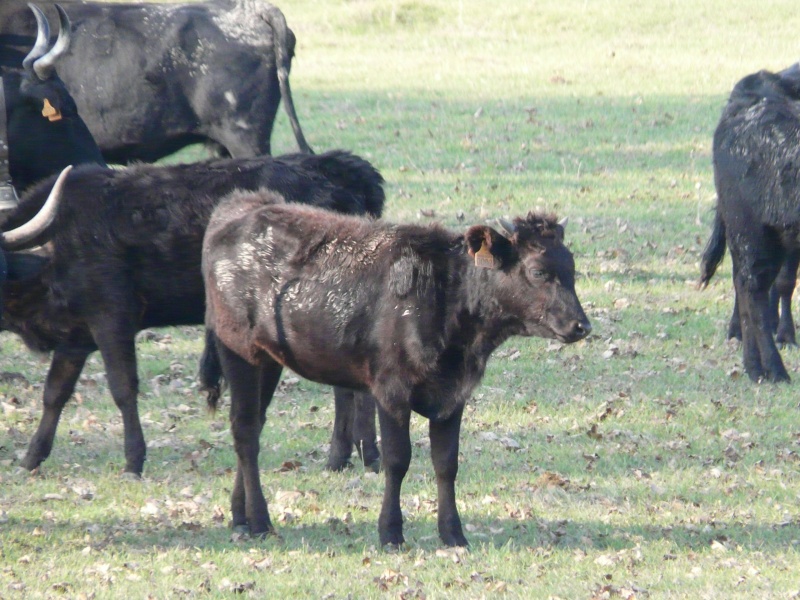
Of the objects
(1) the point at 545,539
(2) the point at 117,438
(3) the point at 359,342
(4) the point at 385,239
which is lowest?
(2) the point at 117,438

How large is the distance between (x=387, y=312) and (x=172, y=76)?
21.1 ft

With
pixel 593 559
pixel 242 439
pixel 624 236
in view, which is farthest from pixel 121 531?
pixel 624 236

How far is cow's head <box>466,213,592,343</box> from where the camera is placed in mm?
6348

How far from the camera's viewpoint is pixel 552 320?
6359mm

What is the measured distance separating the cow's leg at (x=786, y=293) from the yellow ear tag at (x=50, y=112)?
248 inches

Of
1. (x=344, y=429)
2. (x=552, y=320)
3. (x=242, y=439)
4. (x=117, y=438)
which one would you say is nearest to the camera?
(x=552, y=320)

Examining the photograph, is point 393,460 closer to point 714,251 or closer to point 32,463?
point 32,463

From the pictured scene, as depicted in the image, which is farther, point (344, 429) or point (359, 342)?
point (344, 429)

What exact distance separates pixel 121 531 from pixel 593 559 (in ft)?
8.85

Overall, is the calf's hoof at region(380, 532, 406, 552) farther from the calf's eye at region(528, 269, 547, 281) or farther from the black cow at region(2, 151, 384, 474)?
the calf's eye at region(528, 269, 547, 281)

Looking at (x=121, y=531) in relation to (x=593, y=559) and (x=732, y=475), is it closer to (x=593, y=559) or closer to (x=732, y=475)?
(x=593, y=559)

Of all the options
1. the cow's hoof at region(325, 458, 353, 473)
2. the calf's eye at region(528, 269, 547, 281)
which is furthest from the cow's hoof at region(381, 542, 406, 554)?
Result: the calf's eye at region(528, 269, 547, 281)

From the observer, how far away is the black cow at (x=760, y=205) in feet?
32.0

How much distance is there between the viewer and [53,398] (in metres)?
8.11
